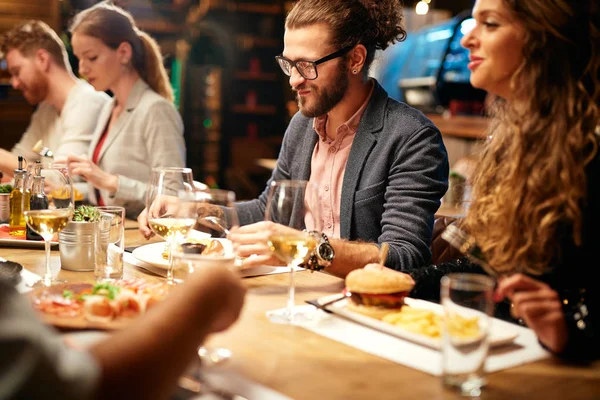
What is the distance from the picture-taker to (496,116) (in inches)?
69.2

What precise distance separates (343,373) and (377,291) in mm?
296

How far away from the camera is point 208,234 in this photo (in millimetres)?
1349

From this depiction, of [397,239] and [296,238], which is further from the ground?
[296,238]

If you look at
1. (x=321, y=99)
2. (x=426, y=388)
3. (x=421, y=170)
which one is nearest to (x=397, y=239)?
(x=421, y=170)

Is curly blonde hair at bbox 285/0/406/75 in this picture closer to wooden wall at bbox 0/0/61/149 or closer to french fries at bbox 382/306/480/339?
french fries at bbox 382/306/480/339

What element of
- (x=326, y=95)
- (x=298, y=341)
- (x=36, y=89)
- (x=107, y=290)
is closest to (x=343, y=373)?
(x=298, y=341)

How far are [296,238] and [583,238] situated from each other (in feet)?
1.88

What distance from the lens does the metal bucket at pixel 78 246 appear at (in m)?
1.74

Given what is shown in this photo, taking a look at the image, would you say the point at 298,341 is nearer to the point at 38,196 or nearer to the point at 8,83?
the point at 38,196

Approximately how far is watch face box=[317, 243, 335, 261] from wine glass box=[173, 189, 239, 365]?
19.3 inches

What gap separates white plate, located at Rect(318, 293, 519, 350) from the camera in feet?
3.99

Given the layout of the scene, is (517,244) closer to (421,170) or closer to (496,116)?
(496,116)

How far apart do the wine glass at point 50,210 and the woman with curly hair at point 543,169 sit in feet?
2.95

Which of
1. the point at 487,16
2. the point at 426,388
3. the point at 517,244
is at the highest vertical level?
the point at 487,16
